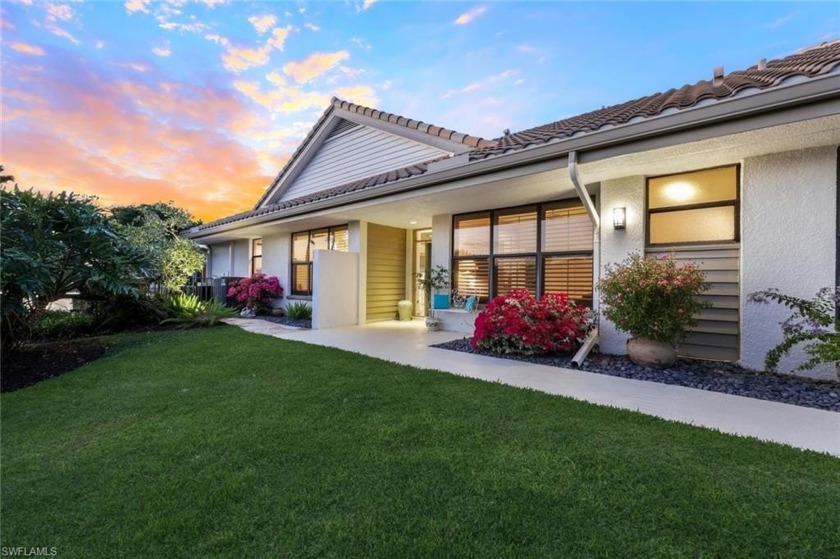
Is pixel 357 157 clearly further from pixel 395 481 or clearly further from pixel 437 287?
pixel 395 481

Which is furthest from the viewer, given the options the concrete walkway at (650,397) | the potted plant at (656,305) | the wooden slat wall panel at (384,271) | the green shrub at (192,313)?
the wooden slat wall panel at (384,271)

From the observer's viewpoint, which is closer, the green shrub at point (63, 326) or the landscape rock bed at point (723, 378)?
the landscape rock bed at point (723, 378)

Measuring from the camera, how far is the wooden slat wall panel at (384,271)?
1053 cm

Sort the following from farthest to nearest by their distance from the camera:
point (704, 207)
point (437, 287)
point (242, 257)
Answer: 1. point (242, 257)
2. point (437, 287)
3. point (704, 207)

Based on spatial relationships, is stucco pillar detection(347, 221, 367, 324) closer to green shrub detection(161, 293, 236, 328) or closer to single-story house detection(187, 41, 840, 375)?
single-story house detection(187, 41, 840, 375)

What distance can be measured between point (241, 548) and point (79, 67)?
10.0m

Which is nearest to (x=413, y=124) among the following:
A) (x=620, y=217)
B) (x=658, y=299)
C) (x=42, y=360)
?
(x=620, y=217)

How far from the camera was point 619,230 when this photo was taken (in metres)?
6.14

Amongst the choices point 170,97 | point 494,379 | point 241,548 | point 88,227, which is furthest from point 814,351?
point 170,97

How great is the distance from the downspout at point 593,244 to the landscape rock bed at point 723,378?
167 mm

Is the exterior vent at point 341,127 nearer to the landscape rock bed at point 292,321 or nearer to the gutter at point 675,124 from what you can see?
the landscape rock bed at point 292,321

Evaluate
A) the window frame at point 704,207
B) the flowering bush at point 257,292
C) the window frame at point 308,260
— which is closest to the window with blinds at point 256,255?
the flowering bush at point 257,292

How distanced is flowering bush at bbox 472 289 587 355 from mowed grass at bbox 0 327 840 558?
2101mm

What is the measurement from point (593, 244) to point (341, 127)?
29.8 ft
